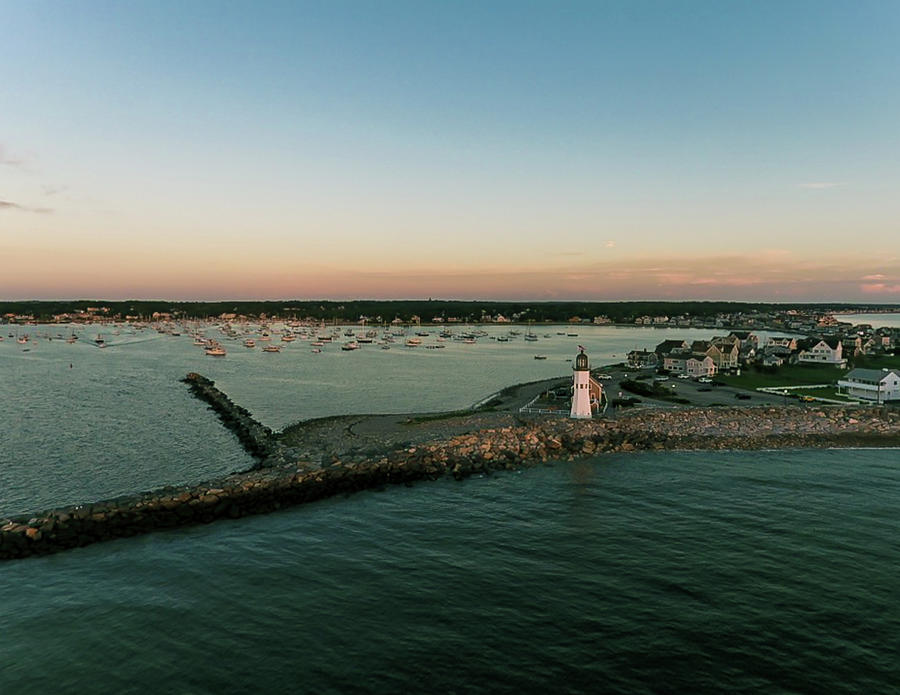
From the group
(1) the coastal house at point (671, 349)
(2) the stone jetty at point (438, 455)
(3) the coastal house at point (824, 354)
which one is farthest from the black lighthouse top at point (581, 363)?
(3) the coastal house at point (824, 354)

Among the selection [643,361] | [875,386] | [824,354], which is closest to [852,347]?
[824,354]

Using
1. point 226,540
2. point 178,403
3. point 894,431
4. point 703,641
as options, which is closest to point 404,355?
point 178,403

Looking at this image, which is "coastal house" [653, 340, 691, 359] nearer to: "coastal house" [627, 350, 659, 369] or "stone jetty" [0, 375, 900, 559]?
"coastal house" [627, 350, 659, 369]

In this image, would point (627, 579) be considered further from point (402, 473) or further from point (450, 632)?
point (402, 473)

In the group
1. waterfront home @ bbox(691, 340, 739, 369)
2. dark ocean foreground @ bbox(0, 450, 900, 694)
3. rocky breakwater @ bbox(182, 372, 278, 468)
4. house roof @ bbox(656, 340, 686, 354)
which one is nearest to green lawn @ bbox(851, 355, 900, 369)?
waterfront home @ bbox(691, 340, 739, 369)

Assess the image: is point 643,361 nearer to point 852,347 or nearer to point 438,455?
point 852,347

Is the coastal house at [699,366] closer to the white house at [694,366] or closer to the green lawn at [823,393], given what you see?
the white house at [694,366]
